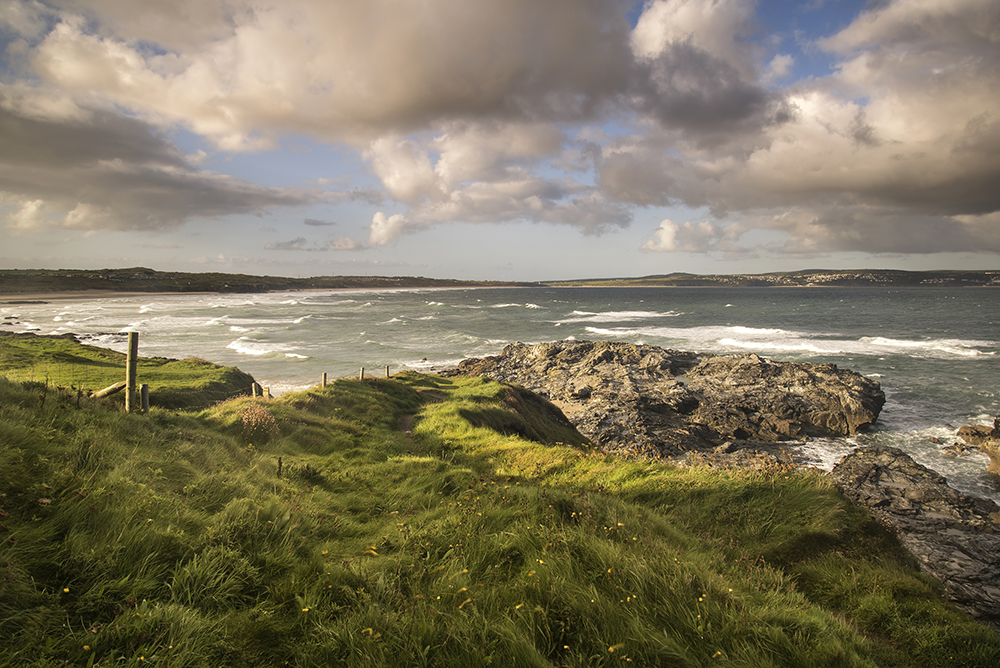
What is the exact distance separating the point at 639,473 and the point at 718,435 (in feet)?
47.3

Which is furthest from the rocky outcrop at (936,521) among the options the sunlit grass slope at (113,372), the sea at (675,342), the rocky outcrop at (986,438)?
the sunlit grass slope at (113,372)

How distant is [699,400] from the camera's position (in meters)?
24.6

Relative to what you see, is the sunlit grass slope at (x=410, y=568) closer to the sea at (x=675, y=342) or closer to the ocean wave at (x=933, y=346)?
the sea at (x=675, y=342)

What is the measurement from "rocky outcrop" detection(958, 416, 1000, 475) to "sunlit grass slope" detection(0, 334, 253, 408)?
32.2 meters

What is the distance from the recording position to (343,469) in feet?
29.6

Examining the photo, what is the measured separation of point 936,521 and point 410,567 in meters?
13.1

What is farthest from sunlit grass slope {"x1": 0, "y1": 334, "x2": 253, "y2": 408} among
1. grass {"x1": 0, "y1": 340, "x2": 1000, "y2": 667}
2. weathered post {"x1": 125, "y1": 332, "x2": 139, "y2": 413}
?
grass {"x1": 0, "y1": 340, "x2": 1000, "y2": 667}

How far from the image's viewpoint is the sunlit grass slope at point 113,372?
53.7ft

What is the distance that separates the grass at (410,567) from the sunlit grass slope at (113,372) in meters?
10.5

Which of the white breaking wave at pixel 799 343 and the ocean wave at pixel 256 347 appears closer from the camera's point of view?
the ocean wave at pixel 256 347

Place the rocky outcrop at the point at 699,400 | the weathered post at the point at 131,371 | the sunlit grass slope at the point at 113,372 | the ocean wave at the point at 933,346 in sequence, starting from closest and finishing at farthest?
the weathered post at the point at 131,371, the sunlit grass slope at the point at 113,372, the rocky outcrop at the point at 699,400, the ocean wave at the point at 933,346

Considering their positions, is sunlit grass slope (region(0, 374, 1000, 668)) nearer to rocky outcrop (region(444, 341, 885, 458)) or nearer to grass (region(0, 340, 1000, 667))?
grass (region(0, 340, 1000, 667))

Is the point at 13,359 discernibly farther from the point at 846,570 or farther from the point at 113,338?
the point at 846,570

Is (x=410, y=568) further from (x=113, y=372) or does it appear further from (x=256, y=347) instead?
(x=256, y=347)
